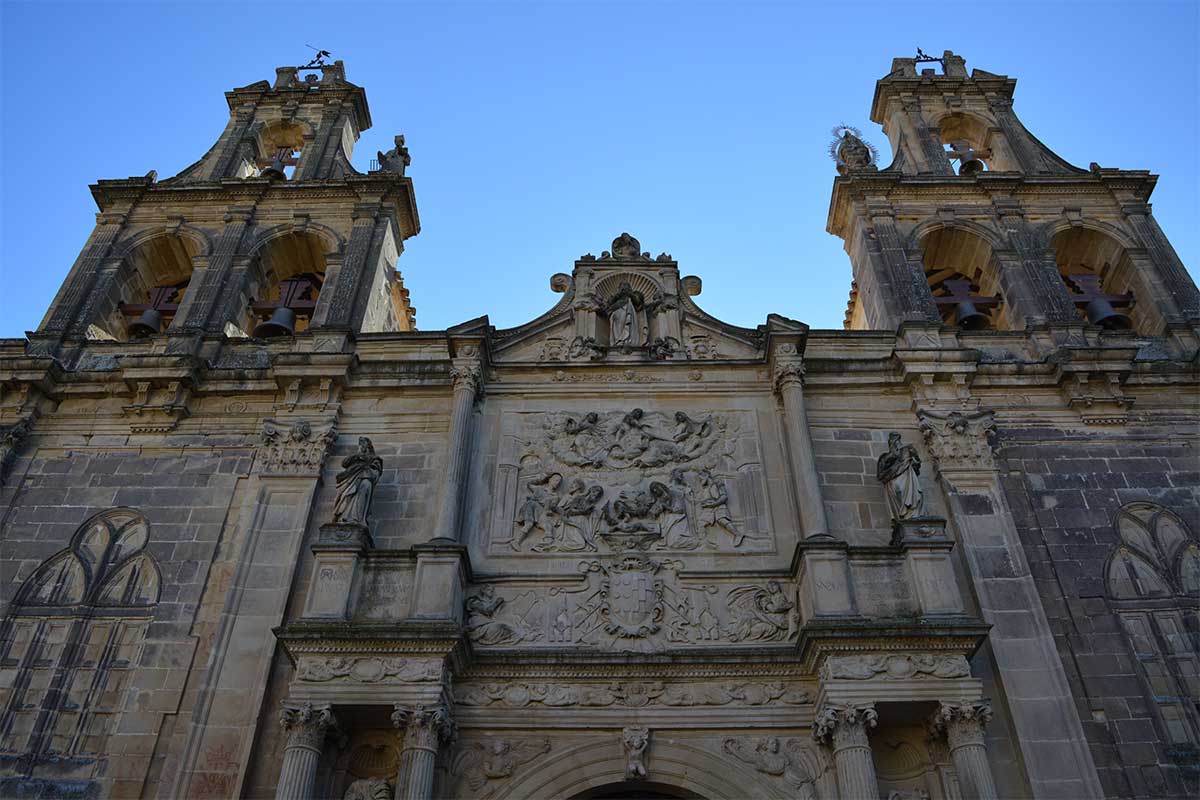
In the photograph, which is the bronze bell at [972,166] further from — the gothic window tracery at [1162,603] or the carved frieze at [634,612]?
the carved frieze at [634,612]

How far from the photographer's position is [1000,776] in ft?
35.8

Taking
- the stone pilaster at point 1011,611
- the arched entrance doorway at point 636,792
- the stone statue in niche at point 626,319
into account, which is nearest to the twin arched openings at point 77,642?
the arched entrance doorway at point 636,792

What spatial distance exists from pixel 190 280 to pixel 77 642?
290 inches

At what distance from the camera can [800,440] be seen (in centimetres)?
1360

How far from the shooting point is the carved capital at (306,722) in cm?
1059

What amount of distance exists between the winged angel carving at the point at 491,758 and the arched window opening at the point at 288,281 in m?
8.90

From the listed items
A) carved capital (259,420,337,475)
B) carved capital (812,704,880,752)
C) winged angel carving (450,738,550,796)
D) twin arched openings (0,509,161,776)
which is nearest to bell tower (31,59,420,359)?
carved capital (259,420,337,475)

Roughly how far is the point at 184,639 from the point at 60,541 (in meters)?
2.58

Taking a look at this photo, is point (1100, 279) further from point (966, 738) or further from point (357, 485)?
point (357, 485)

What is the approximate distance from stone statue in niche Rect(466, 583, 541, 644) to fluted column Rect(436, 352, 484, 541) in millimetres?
841

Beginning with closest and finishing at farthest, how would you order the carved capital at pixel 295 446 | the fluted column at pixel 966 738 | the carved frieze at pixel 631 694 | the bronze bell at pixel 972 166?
the fluted column at pixel 966 738 < the carved frieze at pixel 631 694 < the carved capital at pixel 295 446 < the bronze bell at pixel 972 166

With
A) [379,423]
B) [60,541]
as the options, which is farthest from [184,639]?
[379,423]

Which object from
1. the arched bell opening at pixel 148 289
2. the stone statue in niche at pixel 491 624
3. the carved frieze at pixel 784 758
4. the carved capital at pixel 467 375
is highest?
the arched bell opening at pixel 148 289

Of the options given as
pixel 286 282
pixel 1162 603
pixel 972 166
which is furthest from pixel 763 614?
pixel 972 166
